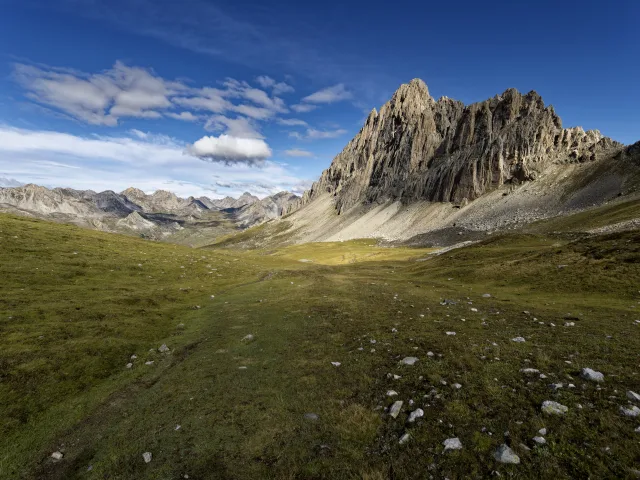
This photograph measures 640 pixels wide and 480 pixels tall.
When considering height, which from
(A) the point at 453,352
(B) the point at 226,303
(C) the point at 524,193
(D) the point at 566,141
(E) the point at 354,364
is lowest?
(B) the point at 226,303

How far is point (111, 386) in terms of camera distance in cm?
1516

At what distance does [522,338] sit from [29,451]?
68.7ft

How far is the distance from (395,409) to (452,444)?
7.81 ft

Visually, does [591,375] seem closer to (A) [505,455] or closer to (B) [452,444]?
(A) [505,455]

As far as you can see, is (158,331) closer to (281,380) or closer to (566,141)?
(281,380)

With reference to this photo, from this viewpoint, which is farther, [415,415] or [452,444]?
[415,415]

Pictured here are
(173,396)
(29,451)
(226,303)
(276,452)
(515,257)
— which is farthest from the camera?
(515,257)

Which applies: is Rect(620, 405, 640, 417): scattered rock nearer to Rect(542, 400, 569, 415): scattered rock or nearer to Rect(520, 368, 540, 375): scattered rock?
Rect(542, 400, 569, 415): scattered rock

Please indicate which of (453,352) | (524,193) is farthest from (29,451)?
(524,193)

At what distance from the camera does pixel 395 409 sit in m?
11.0

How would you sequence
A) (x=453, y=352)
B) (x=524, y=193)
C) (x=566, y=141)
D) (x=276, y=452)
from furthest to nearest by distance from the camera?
(x=566, y=141) → (x=524, y=193) → (x=453, y=352) → (x=276, y=452)

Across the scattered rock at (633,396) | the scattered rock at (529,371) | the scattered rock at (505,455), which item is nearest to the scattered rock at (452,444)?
the scattered rock at (505,455)

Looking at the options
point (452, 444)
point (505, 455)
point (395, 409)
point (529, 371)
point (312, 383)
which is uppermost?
point (529, 371)

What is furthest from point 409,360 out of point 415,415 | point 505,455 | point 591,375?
point 505,455
